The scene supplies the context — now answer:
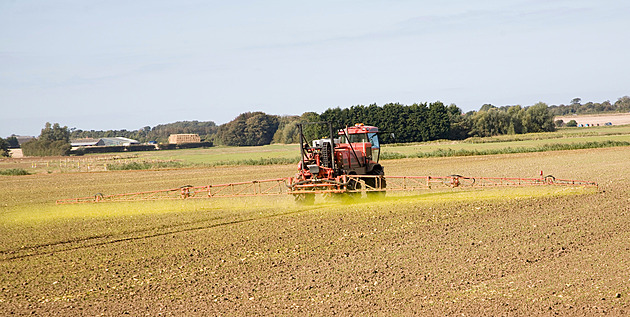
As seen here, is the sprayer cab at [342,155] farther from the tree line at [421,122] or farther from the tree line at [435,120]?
the tree line at [435,120]

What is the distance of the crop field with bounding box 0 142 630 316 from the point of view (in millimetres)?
9227

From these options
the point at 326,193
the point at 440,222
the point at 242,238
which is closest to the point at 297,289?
the point at 242,238

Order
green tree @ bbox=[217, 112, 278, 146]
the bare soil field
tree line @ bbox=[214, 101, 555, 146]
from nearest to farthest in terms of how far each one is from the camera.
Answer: tree line @ bbox=[214, 101, 555, 146]
the bare soil field
green tree @ bbox=[217, 112, 278, 146]

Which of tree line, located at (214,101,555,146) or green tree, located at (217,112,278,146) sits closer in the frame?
tree line, located at (214,101,555,146)

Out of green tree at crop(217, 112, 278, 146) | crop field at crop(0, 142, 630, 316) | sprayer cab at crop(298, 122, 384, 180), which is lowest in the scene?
crop field at crop(0, 142, 630, 316)

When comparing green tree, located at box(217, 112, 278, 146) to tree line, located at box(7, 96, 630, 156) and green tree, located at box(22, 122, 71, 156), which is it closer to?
tree line, located at box(7, 96, 630, 156)

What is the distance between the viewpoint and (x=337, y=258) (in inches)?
480

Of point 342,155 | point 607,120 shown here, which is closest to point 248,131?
point 607,120

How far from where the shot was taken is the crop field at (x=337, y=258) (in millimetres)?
9227

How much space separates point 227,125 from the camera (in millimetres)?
140625

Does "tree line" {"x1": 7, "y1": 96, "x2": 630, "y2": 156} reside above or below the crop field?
above

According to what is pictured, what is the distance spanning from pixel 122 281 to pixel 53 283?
1.22 meters

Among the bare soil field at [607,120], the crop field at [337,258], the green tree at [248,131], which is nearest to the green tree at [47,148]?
the green tree at [248,131]

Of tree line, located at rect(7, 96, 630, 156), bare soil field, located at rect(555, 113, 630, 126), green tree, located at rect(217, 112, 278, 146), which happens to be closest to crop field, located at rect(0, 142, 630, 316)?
tree line, located at rect(7, 96, 630, 156)
